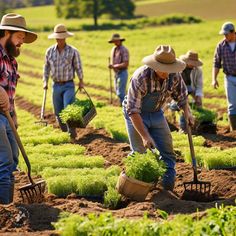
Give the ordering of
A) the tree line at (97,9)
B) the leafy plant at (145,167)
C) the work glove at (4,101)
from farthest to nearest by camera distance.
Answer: the tree line at (97,9) → the leafy plant at (145,167) → the work glove at (4,101)

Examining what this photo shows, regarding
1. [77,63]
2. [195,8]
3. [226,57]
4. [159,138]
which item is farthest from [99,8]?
[159,138]

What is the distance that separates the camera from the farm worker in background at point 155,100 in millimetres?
8672

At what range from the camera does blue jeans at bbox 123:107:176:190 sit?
926 cm

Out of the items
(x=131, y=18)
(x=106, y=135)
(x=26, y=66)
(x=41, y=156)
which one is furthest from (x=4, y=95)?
(x=131, y=18)

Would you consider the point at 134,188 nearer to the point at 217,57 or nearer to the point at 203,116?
the point at 203,116

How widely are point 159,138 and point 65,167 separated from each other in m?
2.06

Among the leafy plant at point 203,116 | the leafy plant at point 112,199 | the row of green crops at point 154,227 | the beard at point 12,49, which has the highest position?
the beard at point 12,49

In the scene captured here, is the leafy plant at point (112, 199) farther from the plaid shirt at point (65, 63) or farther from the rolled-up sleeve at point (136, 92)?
the plaid shirt at point (65, 63)

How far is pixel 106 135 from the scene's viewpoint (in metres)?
14.7

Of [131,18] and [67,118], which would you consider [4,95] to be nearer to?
[67,118]

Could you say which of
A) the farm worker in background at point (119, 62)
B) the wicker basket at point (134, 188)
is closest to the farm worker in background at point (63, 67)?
the farm worker in background at point (119, 62)

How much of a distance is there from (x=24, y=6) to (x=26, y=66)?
90.7 meters

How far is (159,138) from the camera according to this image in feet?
30.9

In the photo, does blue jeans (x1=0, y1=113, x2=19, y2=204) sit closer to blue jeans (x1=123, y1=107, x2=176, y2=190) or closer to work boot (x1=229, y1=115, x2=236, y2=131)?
blue jeans (x1=123, y1=107, x2=176, y2=190)
